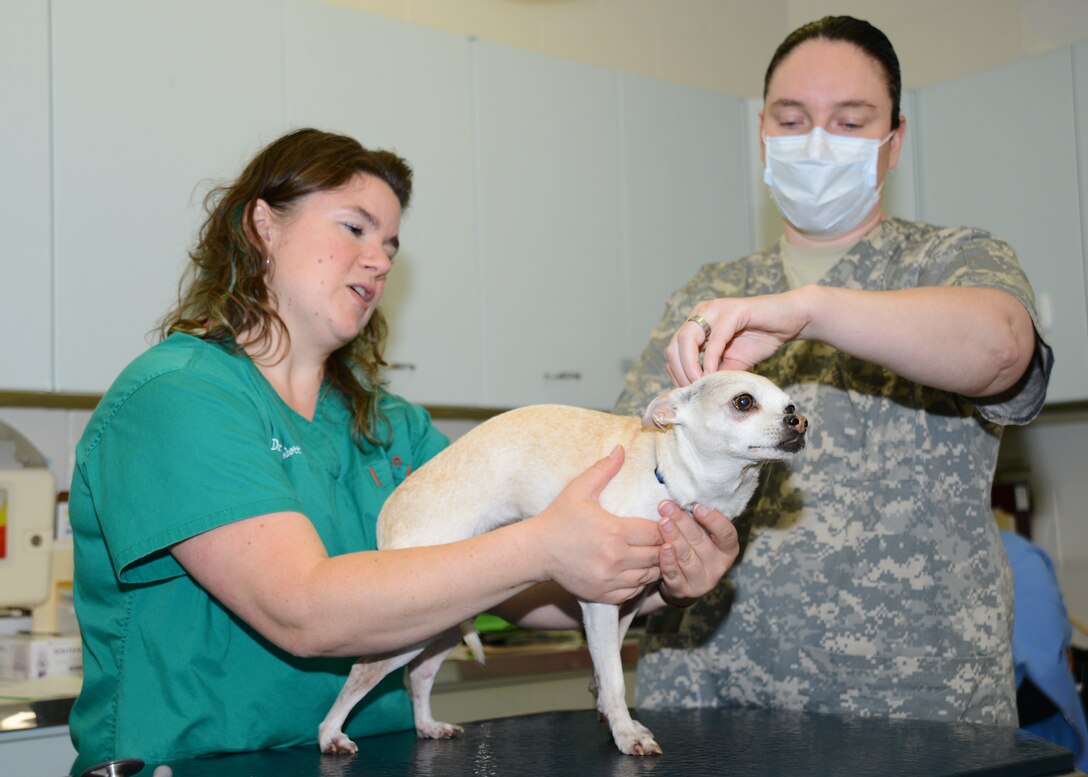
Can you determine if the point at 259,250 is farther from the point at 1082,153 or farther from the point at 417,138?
the point at 1082,153

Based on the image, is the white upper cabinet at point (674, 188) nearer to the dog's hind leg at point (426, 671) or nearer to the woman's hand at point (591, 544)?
the dog's hind leg at point (426, 671)

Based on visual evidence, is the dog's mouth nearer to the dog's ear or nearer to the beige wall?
the dog's ear

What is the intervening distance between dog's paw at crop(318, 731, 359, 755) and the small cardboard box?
4.20 ft

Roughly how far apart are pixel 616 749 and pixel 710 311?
539 mm

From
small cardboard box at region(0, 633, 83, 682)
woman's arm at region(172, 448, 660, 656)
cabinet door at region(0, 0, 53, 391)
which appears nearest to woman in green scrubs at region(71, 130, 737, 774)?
woman's arm at region(172, 448, 660, 656)

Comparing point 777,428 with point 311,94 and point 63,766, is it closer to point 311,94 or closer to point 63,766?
point 63,766

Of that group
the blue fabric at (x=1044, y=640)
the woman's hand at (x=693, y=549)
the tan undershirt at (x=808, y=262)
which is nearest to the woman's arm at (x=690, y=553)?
the woman's hand at (x=693, y=549)

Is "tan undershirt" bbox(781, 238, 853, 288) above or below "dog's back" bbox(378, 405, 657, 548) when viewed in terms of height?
above

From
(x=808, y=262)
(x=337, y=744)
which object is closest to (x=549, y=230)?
(x=808, y=262)

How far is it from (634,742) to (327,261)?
761mm

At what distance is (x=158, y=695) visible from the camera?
1388 millimetres

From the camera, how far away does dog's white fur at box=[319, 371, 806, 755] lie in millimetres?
1348

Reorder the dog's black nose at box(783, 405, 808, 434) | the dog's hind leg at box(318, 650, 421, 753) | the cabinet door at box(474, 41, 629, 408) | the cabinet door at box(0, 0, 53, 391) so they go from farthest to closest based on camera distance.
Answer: the cabinet door at box(474, 41, 629, 408)
the cabinet door at box(0, 0, 53, 391)
the dog's hind leg at box(318, 650, 421, 753)
the dog's black nose at box(783, 405, 808, 434)

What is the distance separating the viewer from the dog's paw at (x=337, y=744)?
4.59 ft
